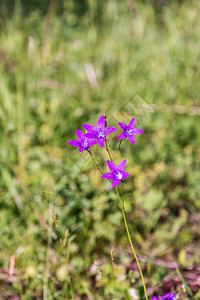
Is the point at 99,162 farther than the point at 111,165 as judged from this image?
Yes

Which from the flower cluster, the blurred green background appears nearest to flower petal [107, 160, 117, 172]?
the flower cluster

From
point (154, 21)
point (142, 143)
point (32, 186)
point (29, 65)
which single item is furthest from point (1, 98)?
point (154, 21)

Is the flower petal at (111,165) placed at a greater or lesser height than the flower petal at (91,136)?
lesser

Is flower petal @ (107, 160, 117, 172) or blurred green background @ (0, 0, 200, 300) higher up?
blurred green background @ (0, 0, 200, 300)

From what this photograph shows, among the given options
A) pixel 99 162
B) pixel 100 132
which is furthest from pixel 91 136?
pixel 99 162

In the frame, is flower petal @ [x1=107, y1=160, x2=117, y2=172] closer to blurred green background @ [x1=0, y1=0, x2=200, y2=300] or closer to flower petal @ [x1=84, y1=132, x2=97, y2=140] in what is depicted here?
flower petal @ [x1=84, y1=132, x2=97, y2=140]

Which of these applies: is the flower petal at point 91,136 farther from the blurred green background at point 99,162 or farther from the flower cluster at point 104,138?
the blurred green background at point 99,162

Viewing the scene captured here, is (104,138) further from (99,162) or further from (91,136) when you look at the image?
(99,162)

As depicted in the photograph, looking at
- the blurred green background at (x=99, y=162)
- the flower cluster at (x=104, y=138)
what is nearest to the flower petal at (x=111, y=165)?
the flower cluster at (x=104, y=138)

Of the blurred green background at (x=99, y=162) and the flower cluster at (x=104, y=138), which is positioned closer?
the flower cluster at (x=104, y=138)
